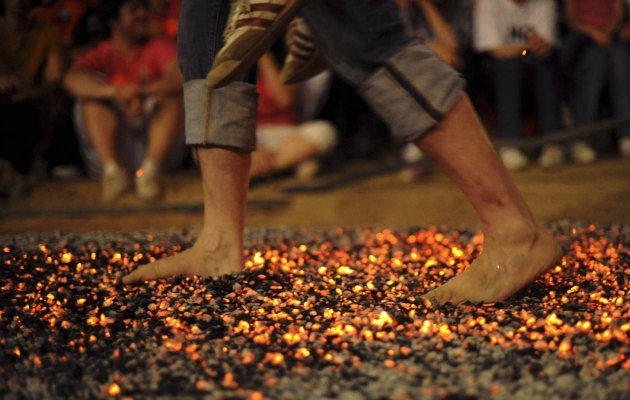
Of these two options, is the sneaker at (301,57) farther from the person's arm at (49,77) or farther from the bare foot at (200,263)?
the person's arm at (49,77)

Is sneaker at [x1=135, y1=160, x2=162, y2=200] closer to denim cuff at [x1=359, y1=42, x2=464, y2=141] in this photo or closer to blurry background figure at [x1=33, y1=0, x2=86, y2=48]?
blurry background figure at [x1=33, y1=0, x2=86, y2=48]

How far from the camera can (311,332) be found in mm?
1354

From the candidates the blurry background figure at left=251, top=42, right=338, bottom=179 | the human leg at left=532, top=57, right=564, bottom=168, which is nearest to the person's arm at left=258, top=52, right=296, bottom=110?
the blurry background figure at left=251, top=42, right=338, bottom=179

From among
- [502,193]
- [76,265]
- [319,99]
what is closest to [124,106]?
[319,99]

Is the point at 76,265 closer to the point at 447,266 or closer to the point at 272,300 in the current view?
the point at 272,300

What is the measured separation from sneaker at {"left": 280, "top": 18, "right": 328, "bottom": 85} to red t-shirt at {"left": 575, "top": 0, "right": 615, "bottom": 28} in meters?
2.98

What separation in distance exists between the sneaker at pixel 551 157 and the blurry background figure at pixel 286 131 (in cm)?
109

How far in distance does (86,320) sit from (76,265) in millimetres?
511

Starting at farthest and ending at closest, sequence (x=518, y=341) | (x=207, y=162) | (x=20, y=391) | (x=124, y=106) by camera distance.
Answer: (x=124, y=106), (x=207, y=162), (x=518, y=341), (x=20, y=391)

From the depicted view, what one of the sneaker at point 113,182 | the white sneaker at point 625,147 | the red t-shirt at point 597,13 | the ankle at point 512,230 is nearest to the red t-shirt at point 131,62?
the sneaker at point 113,182

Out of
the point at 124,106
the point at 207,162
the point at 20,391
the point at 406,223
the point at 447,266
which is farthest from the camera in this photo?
the point at 124,106

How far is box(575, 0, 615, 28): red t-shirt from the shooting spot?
4.25 meters

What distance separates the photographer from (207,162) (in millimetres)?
1749

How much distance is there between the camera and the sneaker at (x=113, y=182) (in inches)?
150
